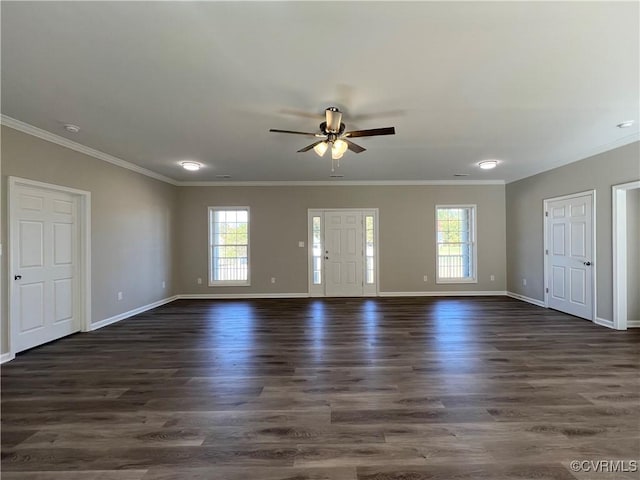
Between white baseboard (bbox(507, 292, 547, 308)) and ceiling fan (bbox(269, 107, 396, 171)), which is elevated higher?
ceiling fan (bbox(269, 107, 396, 171))

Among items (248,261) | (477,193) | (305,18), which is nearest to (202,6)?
(305,18)

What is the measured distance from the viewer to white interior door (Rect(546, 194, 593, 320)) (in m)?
4.72

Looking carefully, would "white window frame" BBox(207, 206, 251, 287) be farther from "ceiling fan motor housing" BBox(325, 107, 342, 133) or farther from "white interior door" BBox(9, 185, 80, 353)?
"ceiling fan motor housing" BBox(325, 107, 342, 133)

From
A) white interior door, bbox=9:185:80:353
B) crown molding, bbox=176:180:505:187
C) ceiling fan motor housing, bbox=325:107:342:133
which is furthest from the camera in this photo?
crown molding, bbox=176:180:505:187

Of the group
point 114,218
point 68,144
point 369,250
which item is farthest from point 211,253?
point 369,250

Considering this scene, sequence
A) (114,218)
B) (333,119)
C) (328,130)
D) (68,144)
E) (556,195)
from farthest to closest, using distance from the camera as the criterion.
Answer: (556,195) < (114,218) < (68,144) < (328,130) < (333,119)

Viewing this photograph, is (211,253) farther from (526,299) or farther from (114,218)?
(526,299)

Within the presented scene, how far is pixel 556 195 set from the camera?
535 centimetres

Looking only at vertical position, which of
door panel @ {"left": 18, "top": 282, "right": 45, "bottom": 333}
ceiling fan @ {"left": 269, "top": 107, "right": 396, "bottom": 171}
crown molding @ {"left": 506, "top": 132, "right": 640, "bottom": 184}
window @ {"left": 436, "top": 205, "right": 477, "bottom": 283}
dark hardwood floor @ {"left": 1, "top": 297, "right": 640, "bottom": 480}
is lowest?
dark hardwood floor @ {"left": 1, "top": 297, "right": 640, "bottom": 480}

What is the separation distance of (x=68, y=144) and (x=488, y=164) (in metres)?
6.31

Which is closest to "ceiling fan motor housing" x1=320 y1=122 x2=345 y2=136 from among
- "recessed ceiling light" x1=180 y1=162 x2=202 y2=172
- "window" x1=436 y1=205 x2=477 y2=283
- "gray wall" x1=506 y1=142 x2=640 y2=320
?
"recessed ceiling light" x1=180 y1=162 x2=202 y2=172

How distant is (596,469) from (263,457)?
6.18 ft

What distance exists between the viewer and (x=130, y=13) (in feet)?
5.81

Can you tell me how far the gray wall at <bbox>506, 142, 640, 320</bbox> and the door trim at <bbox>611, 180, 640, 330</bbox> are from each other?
0.25 ft
